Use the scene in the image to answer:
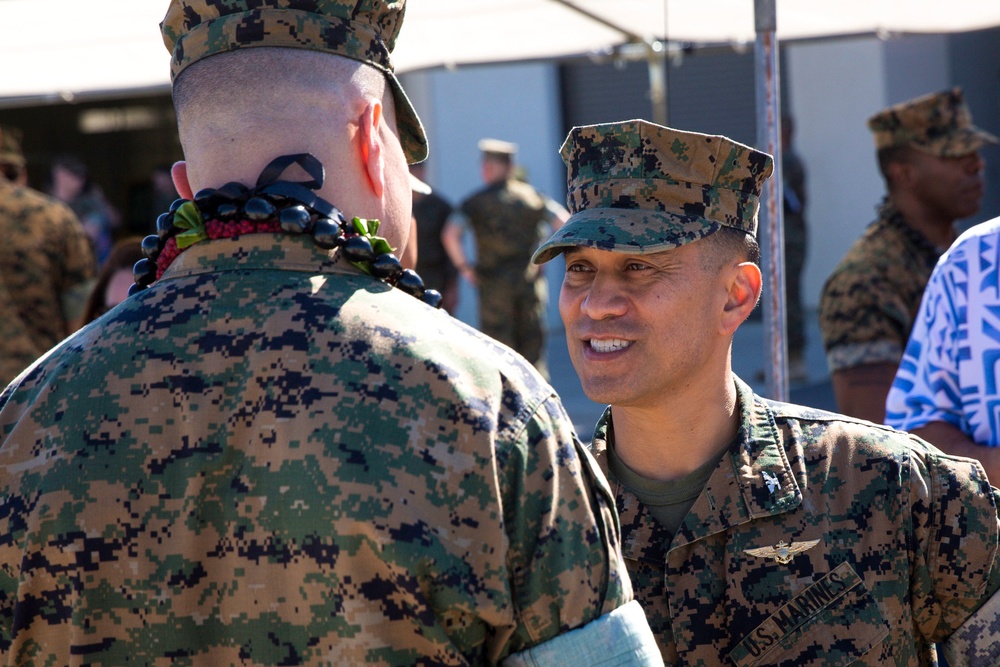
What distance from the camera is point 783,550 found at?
6.39 feet

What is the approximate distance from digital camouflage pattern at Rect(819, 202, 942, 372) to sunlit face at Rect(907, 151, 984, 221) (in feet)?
0.75

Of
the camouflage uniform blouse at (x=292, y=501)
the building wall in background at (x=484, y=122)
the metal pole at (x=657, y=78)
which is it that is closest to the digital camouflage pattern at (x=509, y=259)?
the metal pole at (x=657, y=78)

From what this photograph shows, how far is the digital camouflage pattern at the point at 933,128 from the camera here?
4.33 meters

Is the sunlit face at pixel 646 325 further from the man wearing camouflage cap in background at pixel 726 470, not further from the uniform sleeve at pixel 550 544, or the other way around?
the uniform sleeve at pixel 550 544

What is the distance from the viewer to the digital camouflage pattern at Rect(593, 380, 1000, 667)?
1.89 metres

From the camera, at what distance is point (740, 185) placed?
2115 mm

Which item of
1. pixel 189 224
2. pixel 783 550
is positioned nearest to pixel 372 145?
pixel 189 224

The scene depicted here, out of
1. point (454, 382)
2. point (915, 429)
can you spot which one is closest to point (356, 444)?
point (454, 382)

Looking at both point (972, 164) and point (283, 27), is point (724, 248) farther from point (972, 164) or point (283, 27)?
point (972, 164)

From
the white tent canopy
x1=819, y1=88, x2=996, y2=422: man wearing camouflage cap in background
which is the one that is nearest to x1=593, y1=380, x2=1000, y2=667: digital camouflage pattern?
x1=819, y1=88, x2=996, y2=422: man wearing camouflage cap in background

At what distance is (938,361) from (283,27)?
176 centimetres

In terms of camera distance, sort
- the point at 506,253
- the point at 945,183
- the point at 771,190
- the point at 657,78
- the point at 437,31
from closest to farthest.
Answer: the point at 771,190
the point at 945,183
the point at 657,78
the point at 437,31
the point at 506,253

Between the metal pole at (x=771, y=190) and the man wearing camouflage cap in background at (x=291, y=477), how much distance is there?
1.64m

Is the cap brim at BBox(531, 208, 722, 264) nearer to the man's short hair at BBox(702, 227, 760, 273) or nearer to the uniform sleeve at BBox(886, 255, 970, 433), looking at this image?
the man's short hair at BBox(702, 227, 760, 273)
